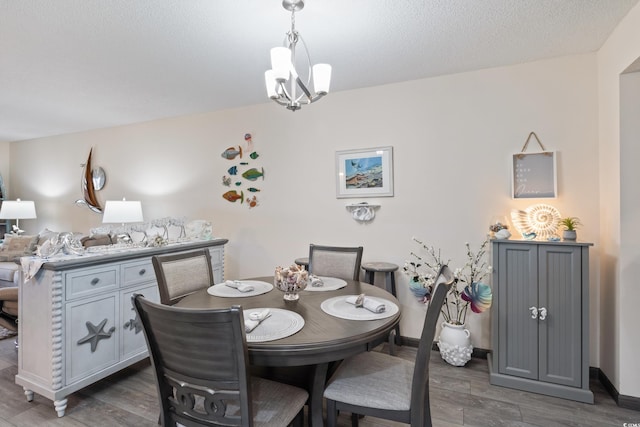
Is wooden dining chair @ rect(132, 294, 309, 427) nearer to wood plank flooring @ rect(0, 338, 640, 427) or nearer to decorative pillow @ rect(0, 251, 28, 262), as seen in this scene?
wood plank flooring @ rect(0, 338, 640, 427)

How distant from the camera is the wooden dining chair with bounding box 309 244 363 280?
2539 mm

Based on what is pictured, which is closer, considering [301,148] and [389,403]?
[389,403]

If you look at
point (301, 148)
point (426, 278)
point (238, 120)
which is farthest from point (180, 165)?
point (426, 278)

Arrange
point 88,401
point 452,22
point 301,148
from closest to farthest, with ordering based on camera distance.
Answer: point 452,22, point 88,401, point 301,148

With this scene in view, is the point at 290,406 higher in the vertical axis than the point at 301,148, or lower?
lower

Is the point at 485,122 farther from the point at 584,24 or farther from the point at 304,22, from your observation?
the point at 304,22

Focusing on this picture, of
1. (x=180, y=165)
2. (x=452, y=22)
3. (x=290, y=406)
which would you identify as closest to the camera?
(x=290, y=406)

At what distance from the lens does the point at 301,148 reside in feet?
11.5

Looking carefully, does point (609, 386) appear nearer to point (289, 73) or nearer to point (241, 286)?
point (241, 286)

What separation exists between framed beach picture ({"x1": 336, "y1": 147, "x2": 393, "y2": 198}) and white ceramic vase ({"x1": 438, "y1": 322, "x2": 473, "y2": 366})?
4.18 ft

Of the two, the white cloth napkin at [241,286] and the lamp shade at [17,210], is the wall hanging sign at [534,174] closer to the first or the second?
the white cloth napkin at [241,286]

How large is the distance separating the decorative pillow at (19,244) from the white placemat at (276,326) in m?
4.61

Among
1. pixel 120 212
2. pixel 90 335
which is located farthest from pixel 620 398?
pixel 120 212

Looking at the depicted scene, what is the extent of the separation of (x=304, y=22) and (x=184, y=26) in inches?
29.8
